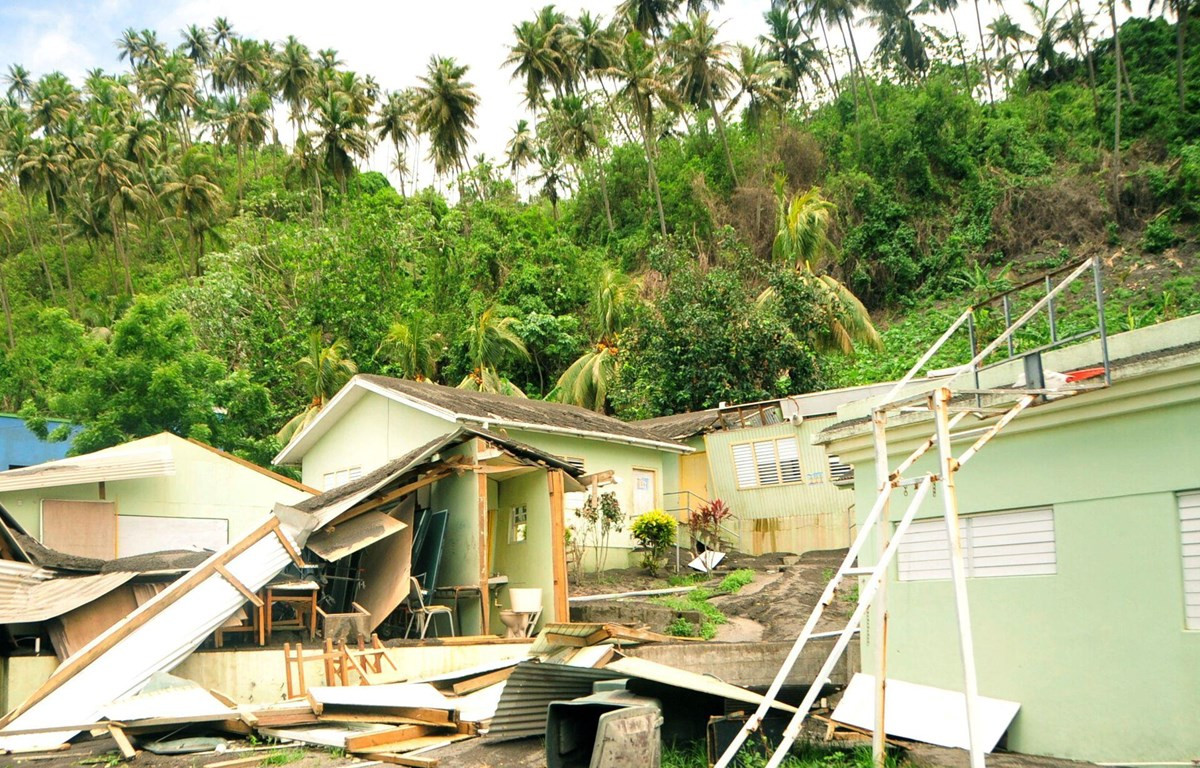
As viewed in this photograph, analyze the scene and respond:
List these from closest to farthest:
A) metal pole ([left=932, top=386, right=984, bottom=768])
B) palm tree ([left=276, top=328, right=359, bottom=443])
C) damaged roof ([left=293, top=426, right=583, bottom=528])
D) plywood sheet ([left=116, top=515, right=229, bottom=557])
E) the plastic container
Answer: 1. metal pole ([left=932, top=386, right=984, bottom=768])
2. damaged roof ([left=293, top=426, right=583, bottom=528])
3. the plastic container
4. plywood sheet ([left=116, top=515, right=229, bottom=557])
5. palm tree ([left=276, top=328, right=359, bottom=443])

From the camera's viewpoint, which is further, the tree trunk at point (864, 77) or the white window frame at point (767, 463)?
the tree trunk at point (864, 77)

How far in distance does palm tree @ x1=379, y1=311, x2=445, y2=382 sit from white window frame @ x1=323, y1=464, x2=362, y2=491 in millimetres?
10859

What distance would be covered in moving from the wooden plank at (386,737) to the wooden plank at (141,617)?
144 inches

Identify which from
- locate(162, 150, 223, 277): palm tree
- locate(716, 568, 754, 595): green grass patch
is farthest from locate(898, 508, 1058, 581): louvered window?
locate(162, 150, 223, 277): palm tree

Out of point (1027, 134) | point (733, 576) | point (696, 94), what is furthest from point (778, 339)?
point (1027, 134)

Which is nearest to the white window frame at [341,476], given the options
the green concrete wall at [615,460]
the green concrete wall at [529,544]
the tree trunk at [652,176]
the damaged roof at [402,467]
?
the green concrete wall at [615,460]

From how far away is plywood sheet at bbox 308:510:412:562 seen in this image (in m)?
14.0

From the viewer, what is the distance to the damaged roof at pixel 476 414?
19141 mm

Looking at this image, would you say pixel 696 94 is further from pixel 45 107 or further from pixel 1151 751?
pixel 1151 751

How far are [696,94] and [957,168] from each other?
12322mm

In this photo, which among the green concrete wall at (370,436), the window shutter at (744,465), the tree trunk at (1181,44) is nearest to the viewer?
the green concrete wall at (370,436)

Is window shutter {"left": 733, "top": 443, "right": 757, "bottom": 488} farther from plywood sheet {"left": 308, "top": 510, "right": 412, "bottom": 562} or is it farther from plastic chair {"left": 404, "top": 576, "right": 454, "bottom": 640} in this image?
plywood sheet {"left": 308, "top": 510, "right": 412, "bottom": 562}

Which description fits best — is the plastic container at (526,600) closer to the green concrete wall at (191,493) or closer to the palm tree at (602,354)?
the green concrete wall at (191,493)

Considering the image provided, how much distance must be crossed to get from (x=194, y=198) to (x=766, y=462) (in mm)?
34149
